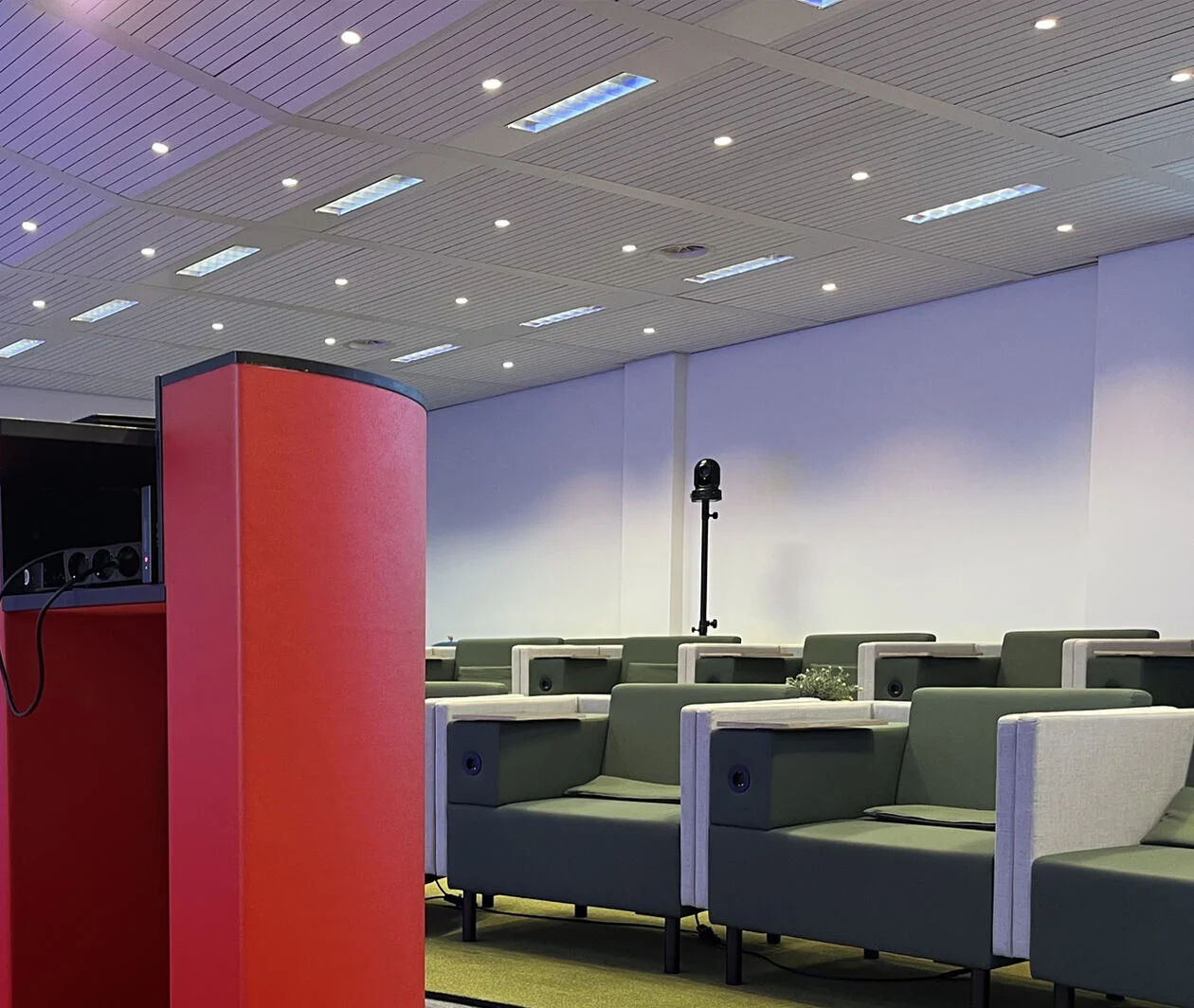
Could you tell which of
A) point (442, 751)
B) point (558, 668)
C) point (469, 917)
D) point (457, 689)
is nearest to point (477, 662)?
point (558, 668)

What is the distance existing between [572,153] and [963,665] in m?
3.46

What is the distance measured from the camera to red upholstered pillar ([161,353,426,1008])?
1862 mm

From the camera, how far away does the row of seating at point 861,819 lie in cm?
329

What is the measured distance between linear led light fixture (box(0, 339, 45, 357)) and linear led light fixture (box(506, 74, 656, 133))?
7283 mm

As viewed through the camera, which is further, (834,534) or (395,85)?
(834,534)

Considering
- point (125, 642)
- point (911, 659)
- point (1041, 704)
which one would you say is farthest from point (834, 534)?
point (125, 642)

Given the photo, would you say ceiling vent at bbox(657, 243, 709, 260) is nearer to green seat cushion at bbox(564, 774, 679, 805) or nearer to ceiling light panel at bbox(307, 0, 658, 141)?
ceiling light panel at bbox(307, 0, 658, 141)

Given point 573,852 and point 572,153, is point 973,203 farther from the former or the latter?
point 573,852

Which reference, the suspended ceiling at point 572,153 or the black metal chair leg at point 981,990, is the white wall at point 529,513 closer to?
the suspended ceiling at point 572,153

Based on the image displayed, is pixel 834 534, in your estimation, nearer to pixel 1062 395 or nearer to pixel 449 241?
pixel 1062 395

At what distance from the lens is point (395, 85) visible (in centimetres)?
680

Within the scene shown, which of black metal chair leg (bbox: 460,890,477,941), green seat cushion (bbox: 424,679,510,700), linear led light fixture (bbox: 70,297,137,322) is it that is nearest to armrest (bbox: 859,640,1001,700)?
green seat cushion (bbox: 424,679,510,700)

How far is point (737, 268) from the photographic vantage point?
1034cm

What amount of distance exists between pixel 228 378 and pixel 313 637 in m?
0.37
